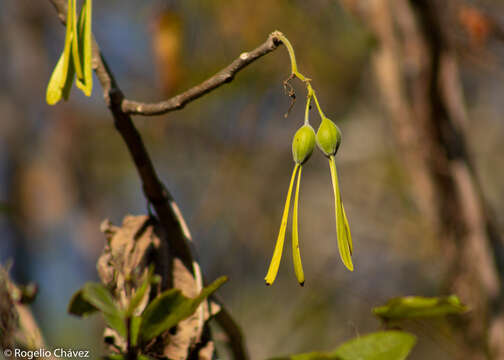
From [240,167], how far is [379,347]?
2317mm

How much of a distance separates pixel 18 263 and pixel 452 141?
221cm

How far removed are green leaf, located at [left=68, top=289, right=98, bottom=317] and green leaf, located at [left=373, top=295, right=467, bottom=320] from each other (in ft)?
1.03

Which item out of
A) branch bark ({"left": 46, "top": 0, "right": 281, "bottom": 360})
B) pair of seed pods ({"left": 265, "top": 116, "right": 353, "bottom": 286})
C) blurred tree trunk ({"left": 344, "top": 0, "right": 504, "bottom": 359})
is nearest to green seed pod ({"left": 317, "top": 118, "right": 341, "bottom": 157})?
pair of seed pods ({"left": 265, "top": 116, "right": 353, "bottom": 286})

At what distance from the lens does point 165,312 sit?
0.50 m

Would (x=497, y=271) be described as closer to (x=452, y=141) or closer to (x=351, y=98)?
(x=452, y=141)

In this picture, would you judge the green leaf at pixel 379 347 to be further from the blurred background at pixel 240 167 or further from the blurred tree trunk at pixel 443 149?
the blurred background at pixel 240 167

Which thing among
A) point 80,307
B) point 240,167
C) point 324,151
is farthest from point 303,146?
point 240,167

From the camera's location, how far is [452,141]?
1.41 meters

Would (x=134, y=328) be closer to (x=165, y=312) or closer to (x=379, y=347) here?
(x=165, y=312)

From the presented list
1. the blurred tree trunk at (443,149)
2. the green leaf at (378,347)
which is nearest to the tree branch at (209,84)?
the green leaf at (378,347)

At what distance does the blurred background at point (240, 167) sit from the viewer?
2523 millimetres

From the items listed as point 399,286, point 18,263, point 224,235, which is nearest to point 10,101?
point 18,263

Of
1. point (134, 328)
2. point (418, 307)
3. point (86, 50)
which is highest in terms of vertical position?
point (86, 50)

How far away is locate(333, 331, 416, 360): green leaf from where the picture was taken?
0.49 m
